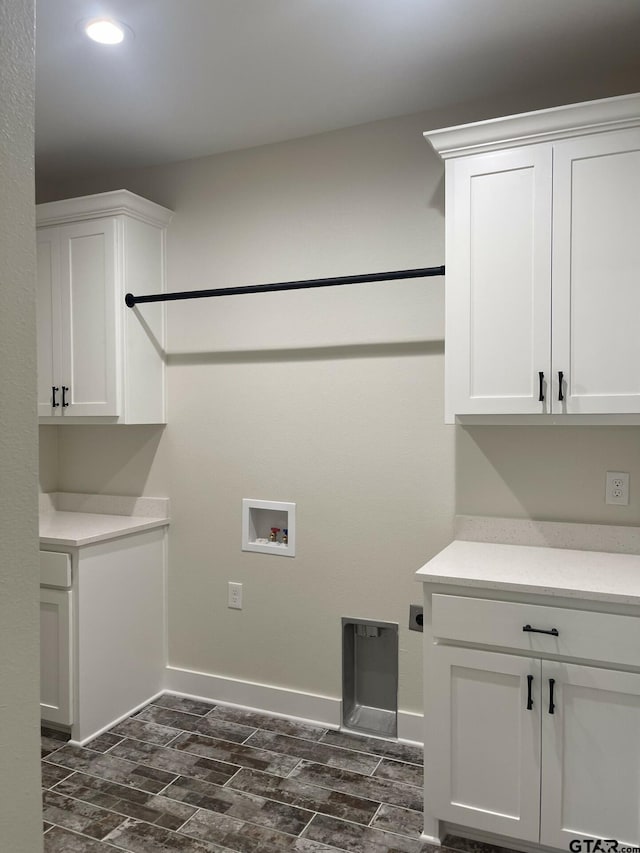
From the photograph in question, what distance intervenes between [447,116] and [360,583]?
6.52ft

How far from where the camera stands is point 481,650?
2023 millimetres

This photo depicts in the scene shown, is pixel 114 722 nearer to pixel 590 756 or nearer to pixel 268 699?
pixel 268 699

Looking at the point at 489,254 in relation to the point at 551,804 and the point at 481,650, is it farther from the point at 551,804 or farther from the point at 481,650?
the point at 551,804

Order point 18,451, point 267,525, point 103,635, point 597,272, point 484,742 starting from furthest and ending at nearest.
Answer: point 267,525 < point 103,635 < point 597,272 < point 484,742 < point 18,451

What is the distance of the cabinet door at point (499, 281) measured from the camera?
2.19 m

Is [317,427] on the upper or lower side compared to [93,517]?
upper

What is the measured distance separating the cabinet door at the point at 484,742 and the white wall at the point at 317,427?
673mm

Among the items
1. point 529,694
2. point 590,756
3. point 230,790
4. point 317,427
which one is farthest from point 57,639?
point 590,756

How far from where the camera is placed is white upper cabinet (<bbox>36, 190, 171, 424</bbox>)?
3027mm

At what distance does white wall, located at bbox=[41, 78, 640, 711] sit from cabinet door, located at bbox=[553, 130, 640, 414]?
377 mm

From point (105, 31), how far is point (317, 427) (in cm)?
167

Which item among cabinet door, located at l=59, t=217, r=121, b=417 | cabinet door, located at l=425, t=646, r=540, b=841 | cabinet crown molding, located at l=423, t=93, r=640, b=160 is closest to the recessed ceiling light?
cabinet door, located at l=59, t=217, r=121, b=417

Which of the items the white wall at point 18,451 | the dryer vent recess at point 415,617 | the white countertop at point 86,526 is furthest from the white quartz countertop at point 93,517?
the white wall at point 18,451

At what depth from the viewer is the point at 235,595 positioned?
124 inches
